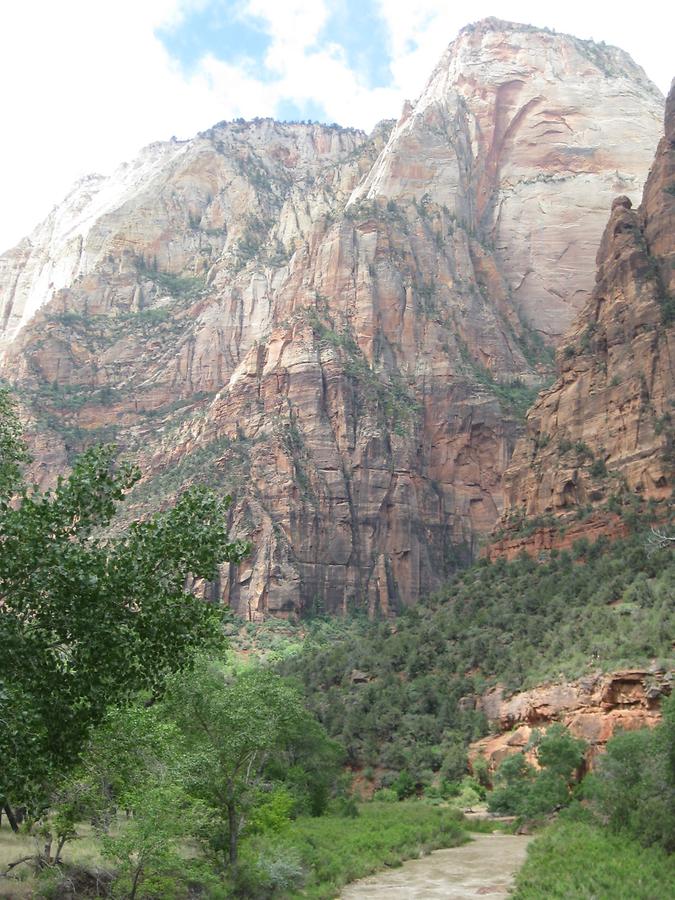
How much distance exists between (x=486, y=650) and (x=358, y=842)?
858 inches

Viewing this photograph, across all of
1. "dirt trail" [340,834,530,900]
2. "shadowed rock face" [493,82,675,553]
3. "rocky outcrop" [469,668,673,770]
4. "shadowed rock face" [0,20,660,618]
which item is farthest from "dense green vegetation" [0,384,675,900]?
"shadowed rock face" [0,20,660,618]

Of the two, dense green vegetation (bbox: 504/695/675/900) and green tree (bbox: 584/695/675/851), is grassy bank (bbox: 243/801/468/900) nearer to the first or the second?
dense green vegetation (bbox: 504/695/675/900)

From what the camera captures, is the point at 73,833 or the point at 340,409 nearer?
the point at 73,833

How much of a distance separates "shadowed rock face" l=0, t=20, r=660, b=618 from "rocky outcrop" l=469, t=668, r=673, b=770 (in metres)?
43.5

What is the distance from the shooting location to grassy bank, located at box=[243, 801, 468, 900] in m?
25.8

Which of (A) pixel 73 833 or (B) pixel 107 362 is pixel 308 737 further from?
(B) pixel 107 362

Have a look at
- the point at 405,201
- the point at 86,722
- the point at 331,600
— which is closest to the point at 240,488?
the point at 331,600

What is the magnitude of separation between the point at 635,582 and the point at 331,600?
4719 cm

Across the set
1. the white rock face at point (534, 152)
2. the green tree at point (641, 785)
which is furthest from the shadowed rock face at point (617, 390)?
the white rock face at point (534, 152)

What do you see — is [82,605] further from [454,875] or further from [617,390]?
[617,390]

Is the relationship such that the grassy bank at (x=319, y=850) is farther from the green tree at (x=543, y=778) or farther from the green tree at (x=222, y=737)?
the green tree at (x=543, y=778)

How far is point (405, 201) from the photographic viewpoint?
123 metres

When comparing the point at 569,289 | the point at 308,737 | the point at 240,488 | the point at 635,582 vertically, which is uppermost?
the point at 569,289

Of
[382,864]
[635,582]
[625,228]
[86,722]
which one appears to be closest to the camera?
[86,722]
